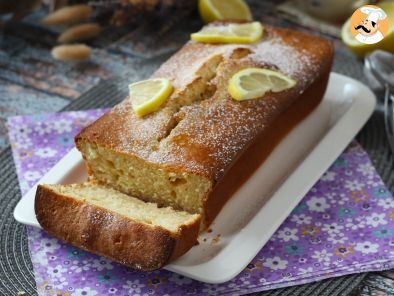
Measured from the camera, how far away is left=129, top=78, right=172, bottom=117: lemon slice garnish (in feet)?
8.86

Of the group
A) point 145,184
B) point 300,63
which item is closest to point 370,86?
point 300,63

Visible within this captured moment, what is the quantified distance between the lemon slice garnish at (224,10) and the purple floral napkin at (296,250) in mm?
1249

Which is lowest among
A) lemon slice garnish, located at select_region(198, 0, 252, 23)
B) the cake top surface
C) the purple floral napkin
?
the purple floral napkin

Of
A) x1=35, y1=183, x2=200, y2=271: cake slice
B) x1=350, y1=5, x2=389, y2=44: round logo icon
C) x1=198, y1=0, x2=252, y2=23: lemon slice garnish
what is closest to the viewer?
x1=350, y1=5, x2=389, y2=44: round logo icon

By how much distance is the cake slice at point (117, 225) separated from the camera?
2.28 m

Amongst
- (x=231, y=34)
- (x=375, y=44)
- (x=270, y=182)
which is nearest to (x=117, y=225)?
(x=270, y=182)

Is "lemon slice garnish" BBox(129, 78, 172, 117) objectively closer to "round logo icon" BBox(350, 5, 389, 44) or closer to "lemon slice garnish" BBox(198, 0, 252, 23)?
"round logo icon" BBox(350, 5, 389, 44)

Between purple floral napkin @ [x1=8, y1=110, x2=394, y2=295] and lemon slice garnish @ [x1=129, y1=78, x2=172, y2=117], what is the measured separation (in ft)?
1.54

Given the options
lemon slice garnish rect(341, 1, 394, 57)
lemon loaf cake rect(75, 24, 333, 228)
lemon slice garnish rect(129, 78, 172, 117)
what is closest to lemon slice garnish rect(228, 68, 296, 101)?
lemon loaf cake rect(75, 24, 333, 228)

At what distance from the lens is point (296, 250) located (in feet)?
8.29

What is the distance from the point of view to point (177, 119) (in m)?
2.70

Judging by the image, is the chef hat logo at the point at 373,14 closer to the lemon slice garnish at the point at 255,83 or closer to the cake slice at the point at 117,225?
the lemon slice garnish at the point at 255,83

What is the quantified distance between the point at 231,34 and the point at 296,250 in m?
1.12

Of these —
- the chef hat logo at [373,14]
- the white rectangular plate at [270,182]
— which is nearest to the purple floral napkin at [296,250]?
the white rectangular plate at [270,182]
